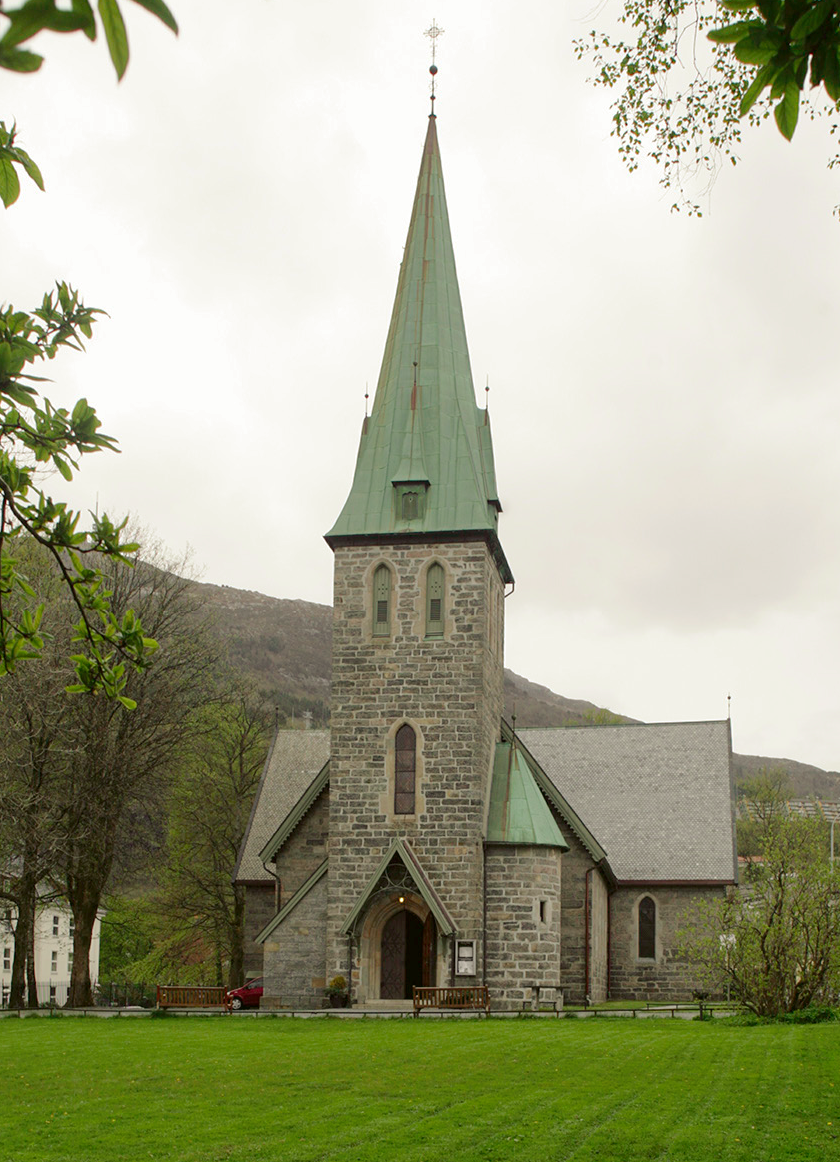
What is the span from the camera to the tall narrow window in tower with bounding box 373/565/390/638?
31.8 m

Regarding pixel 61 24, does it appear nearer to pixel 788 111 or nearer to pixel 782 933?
pixel 788 111

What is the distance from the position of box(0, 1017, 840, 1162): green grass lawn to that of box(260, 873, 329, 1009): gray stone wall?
7311 mm

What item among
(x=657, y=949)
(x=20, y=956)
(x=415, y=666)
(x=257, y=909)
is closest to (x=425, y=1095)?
(x=415, y=666)

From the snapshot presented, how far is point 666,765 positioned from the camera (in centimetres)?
3972

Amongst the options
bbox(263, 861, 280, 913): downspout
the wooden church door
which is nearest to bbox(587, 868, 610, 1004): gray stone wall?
the wooden church door

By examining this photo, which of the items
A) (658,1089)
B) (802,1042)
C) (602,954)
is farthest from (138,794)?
(658,1089)

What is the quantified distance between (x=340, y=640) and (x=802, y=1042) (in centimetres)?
1515

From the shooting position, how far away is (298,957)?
3059 centimetres

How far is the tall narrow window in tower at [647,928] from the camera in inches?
1452

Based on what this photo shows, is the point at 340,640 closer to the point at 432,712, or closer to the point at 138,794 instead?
the point at 432,712

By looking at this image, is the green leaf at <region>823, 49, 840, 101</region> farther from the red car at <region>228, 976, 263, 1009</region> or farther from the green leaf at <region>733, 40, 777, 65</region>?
the red car at <region>228, 976, 263, 1009</region>

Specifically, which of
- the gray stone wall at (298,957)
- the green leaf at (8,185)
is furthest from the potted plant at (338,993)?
the green leaf at (8,185)

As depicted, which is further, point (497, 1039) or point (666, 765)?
point (666, 765)

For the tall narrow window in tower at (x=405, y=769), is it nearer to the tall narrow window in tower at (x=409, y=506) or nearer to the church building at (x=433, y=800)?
the church building at (x=433, y=800)
